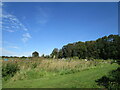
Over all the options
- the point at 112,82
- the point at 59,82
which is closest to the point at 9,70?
the point at 59,82

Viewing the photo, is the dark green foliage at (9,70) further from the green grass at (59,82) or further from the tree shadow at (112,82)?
the tree shadow at (112,82)

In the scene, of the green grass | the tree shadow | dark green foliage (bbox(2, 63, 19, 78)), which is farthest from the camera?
dark green foliage (bbox(2, 63, 19, 78))

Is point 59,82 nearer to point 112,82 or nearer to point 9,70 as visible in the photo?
point 112,82

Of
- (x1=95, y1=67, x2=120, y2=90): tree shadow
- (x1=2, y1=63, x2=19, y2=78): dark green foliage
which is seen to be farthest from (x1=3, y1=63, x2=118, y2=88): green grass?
(x1=2, y1=63, x2=19, y2=78): dark green foliage

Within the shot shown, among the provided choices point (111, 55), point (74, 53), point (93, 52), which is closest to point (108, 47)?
point (111, 55)

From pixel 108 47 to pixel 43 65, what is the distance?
36.2m

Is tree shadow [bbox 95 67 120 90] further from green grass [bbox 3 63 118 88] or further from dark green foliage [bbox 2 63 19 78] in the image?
dark green foliage [bbox 2 63 19 78]

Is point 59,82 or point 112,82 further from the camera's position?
point 59,82

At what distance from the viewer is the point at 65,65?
11570 millimetres

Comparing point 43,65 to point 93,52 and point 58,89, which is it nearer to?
point 58,89

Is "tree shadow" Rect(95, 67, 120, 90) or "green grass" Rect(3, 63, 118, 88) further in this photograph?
"green grass" Rect(3, 63, 118, 88)

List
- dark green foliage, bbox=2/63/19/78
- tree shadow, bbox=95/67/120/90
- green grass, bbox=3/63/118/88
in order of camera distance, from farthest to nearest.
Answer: dark green foliage, bbox=2/63/19/78 < green grass, bbox=3/63/118/88 < tree shadow, bbox=95/67/120/90

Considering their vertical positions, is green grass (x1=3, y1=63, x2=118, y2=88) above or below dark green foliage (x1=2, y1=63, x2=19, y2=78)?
below

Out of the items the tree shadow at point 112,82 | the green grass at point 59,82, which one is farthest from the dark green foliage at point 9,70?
the tree shadow at point 112,82
